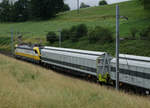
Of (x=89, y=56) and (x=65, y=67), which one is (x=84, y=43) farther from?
(x=89, y=56)

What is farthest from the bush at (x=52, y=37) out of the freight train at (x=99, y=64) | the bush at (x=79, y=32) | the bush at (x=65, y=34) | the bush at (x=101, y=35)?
the freight train at (x=99, y=64)

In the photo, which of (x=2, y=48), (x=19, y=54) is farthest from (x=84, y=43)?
(x=2, y=48)

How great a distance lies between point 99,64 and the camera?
17.3 metres

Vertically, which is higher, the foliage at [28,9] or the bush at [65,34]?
the foliage at [28,9]

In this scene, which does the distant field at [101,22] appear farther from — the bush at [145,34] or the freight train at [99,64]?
the freight train at [99,64]

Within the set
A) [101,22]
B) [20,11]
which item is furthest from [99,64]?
[20,11]

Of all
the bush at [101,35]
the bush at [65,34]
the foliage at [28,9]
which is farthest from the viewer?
the foliage at [28,9]

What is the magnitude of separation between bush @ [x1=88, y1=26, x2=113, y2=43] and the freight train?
10148 millimetres

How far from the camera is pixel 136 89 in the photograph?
47.9 ft

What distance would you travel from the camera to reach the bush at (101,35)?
3238cm

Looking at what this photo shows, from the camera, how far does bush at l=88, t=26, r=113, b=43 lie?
106 feet

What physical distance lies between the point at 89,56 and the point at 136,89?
5.92 m

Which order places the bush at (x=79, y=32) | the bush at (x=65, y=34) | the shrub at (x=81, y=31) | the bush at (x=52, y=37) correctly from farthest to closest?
1. the bush at (x=52, y=37)
2. the bush at (x=65, y=34)
3. the shrub at (x=81, y=31)
4. the bush at (x=79, y=32)

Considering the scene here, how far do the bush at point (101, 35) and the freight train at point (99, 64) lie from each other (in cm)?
1015
